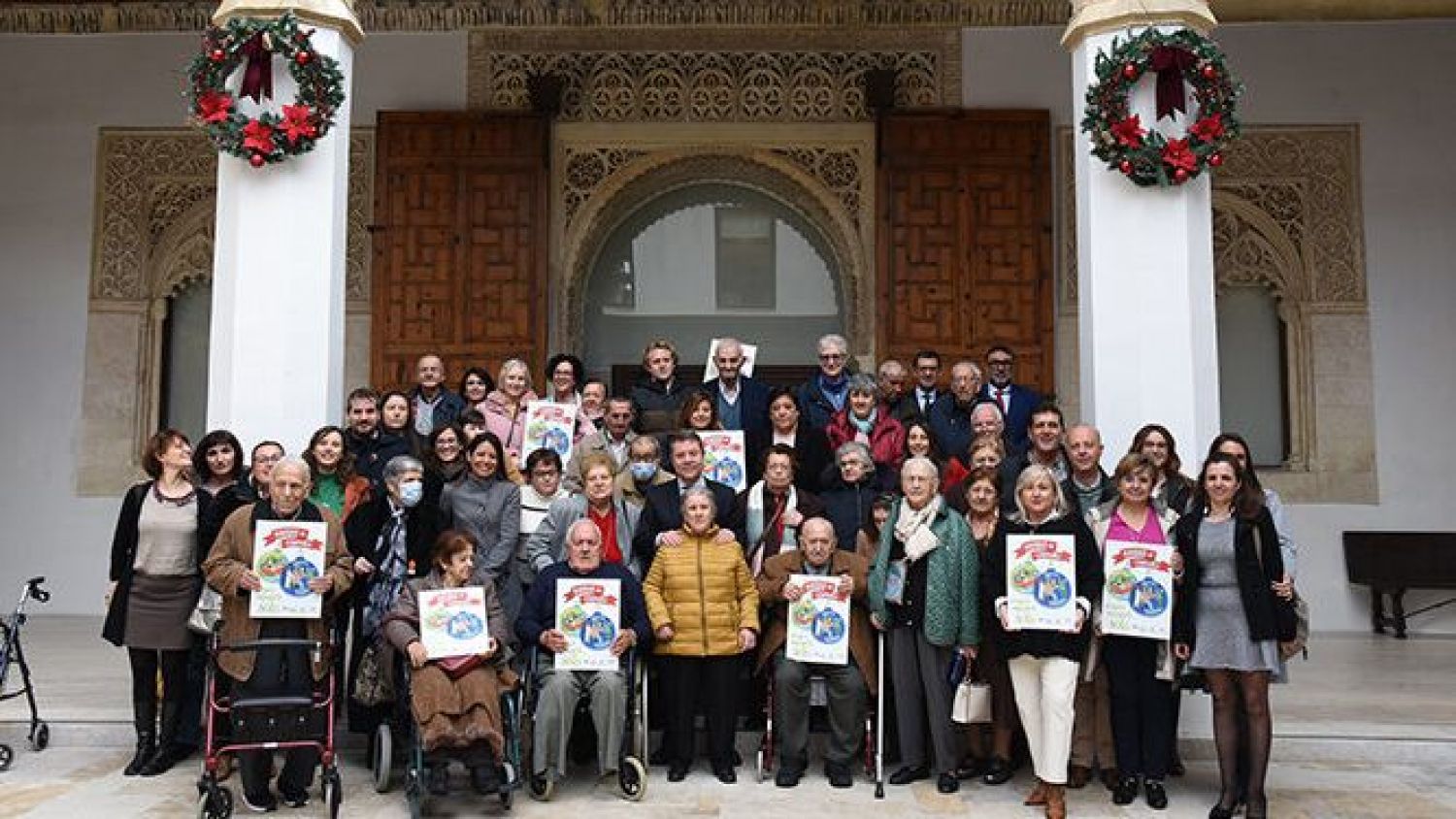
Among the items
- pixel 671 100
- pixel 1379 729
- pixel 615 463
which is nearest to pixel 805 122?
pixel 671 100

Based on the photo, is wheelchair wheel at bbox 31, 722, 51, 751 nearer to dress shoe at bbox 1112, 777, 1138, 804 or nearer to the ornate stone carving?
dress shoe at bbox 1112, 777, 1138, 804

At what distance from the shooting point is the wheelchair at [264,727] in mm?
4242

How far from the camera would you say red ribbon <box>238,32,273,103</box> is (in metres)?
5.76

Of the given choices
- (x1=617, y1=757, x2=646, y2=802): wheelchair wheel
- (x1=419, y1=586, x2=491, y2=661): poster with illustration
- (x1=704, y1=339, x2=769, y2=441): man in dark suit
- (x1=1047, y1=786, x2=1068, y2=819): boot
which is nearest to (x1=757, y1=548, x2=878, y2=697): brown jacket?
(x1=617, y1=757, x2=646, y2=802): wheelchair wheel

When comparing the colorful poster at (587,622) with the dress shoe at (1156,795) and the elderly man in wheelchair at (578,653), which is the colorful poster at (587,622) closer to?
the elderly man in wheelchair at (578,653)

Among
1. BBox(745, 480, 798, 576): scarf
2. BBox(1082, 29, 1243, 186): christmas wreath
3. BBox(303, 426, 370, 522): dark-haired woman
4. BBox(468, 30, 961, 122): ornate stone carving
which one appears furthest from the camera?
BBox(468, 30, 961, 122): ornate stone carving

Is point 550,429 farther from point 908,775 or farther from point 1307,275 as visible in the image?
point 1307,275

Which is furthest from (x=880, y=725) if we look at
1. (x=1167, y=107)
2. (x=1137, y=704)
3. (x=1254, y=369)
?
(x=1254, y=369)

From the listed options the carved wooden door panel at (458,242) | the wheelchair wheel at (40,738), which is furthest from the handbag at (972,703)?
the carved wooden door panel at (458,242)

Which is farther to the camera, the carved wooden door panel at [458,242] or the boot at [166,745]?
the carved wooden door panel at [458,242]

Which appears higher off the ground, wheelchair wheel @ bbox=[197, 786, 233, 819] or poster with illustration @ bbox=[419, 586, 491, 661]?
poster with illustration @ bbox=[419, 586, 491, 661]

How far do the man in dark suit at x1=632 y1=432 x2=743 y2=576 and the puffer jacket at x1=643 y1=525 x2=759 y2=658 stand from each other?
17 cm

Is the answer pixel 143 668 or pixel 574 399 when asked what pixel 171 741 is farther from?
pixel 574 399

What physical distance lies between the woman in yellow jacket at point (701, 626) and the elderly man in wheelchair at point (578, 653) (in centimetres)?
17
